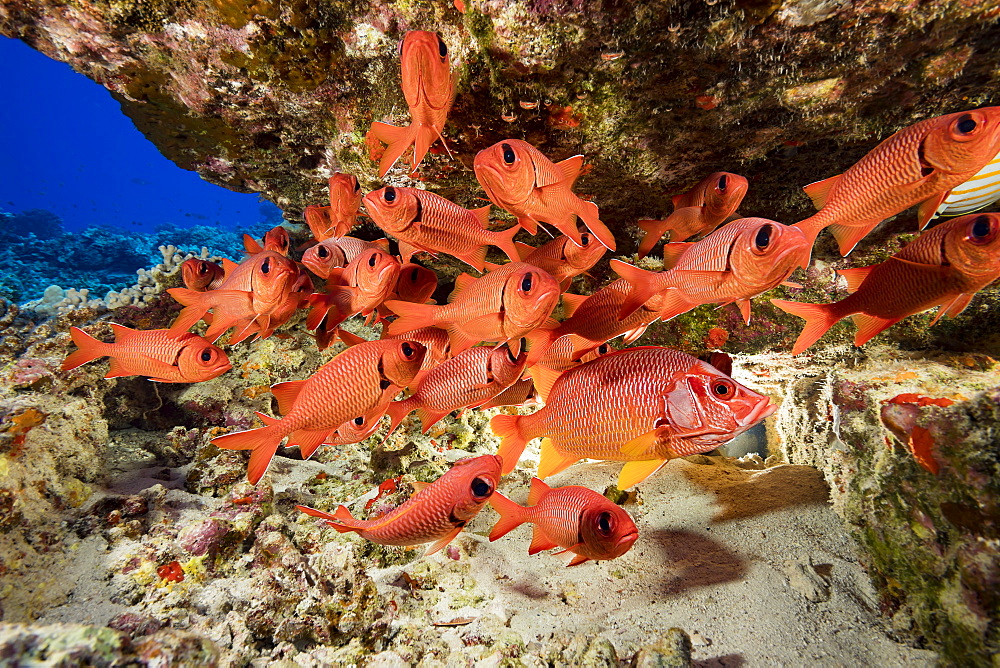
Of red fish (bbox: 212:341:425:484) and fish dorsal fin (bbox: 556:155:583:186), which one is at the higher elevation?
fish dorsal fin (bbox: 556:155:583:186)

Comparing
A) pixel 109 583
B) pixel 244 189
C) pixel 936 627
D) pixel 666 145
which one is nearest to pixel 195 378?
pixel 109 583

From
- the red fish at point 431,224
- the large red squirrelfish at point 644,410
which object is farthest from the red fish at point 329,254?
the large red squirrelfish at point 644,410

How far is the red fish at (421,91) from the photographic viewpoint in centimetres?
211

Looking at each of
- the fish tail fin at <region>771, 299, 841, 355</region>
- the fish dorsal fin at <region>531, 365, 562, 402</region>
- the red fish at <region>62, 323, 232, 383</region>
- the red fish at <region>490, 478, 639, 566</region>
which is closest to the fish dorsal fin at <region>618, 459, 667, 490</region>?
the red fish at <region>490, 478, 639, 566</region>

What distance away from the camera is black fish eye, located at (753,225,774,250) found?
2.08 m

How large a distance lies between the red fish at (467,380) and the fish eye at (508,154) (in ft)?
3.70

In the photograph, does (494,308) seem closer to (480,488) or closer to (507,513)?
(480,488)

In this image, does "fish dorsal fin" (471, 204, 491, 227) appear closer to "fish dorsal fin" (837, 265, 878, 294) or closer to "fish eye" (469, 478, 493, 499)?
"fish eye" (469, 478, 493, 499)

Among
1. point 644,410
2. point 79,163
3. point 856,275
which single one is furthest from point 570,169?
point 79,163

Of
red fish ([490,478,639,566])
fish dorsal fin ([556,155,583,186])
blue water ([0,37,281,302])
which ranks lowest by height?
red fish ([490,478,639,566])

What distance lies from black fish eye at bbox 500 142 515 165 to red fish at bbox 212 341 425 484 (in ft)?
4.03

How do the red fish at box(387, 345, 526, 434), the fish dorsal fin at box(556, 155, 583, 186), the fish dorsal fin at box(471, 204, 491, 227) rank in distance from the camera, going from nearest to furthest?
the fish dorsal fin at box(556, 155, 583, 186)
the red fish at box(387, 345, 526, 434)
the fish dorsal fin at box(471, 204, 491, 227)

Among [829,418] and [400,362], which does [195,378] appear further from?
[829,418]

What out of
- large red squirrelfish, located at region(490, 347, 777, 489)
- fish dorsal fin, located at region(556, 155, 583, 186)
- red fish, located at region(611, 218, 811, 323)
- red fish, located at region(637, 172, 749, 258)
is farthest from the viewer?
red fish, located at region(637, 172, 749, 258)
